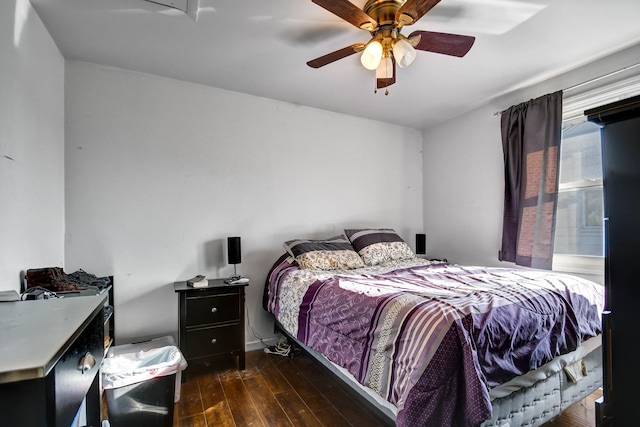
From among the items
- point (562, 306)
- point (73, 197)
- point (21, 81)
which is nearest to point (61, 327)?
point (21, 81)

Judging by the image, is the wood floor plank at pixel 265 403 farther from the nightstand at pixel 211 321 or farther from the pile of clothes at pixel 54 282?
the pile of clothes at pixel 54 282

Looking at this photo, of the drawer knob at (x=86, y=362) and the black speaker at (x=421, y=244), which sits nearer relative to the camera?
the drawer knob at (x=86, y=362)

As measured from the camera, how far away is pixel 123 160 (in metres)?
2.44

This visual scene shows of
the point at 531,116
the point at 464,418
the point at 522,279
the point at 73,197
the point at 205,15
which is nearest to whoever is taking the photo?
the point at 464,418

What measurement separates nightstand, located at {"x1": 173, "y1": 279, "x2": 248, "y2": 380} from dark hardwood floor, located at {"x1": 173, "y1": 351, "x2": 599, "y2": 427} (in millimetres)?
178

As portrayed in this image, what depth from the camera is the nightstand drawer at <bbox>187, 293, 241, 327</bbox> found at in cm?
227

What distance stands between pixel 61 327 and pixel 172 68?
2.32 m

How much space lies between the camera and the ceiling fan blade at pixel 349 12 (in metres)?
1.42

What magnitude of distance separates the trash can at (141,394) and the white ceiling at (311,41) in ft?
6.77

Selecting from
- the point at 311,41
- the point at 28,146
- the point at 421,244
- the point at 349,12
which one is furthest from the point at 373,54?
the point at 421,244

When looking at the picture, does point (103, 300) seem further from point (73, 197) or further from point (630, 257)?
point (73, 197)

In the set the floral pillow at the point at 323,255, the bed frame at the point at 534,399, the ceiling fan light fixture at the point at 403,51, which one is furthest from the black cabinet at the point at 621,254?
the floral pillow at the point at 323,255

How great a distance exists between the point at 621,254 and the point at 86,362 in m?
1.42

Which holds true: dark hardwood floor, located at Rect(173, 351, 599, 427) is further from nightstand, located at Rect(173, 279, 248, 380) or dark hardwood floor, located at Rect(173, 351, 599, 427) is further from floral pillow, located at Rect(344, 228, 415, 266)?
floral pillow, located at Rect(344, 228, 415, 266)
